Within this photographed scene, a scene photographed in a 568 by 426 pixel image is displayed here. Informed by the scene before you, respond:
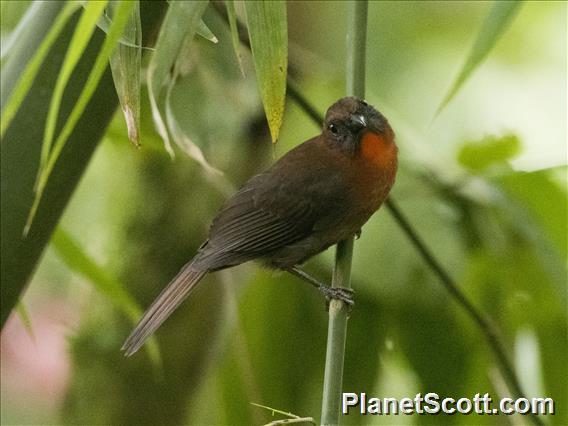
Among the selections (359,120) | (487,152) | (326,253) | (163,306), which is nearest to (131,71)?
(163,306)

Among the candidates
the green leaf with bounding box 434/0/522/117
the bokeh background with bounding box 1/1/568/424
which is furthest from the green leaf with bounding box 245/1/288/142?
the bokeh background with bounding box 1/1/568/424

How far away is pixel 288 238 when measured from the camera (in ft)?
5.64

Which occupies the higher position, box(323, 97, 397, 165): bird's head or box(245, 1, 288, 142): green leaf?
box(323, 97, 397, 165): bird's head

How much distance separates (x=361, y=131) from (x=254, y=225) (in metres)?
0.25

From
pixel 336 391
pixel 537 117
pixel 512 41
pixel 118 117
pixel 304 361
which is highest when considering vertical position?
pixel 512 41

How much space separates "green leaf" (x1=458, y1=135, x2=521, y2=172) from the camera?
A: 1.59m

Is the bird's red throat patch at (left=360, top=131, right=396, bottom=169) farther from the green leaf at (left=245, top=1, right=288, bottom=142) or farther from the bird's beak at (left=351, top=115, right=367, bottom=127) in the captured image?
the green leaf at (left=245, top=1, right=288, bottom=142)

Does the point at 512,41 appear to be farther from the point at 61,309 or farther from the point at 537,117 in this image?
the point at 61,309

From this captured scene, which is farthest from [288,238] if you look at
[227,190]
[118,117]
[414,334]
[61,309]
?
[61,309]

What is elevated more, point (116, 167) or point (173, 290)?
point (116, 167)

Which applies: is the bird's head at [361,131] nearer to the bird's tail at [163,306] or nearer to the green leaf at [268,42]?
the bird's tail at [163,306]

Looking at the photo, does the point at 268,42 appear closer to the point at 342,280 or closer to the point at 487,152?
the point at 342,280

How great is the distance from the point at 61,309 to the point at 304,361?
2.36 ft

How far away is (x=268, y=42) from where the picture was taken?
2.84 ft
